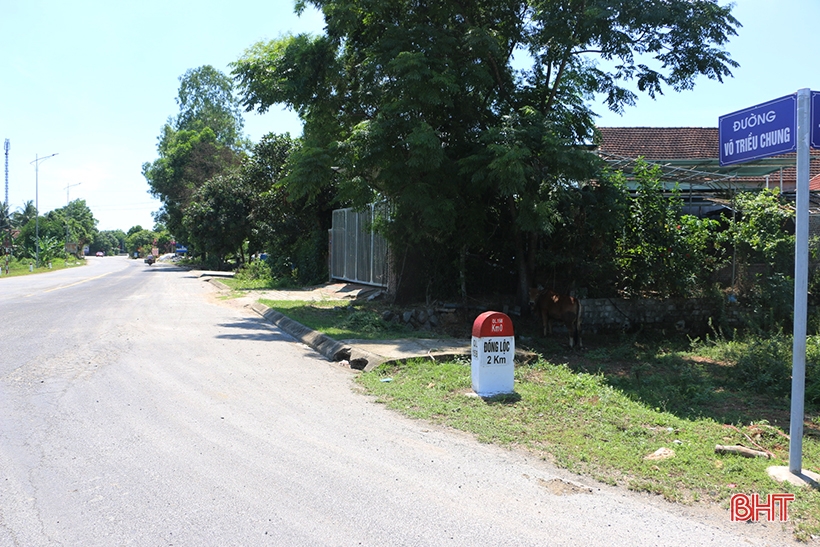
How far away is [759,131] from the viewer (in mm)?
5293

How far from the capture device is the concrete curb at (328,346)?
10031mm

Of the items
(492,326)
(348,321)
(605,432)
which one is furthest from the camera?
(348,321)

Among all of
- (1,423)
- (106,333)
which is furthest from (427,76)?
(1,423)

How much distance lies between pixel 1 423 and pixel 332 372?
14.6 feet

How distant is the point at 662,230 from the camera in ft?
45.3

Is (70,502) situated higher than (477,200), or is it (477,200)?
(477,200)

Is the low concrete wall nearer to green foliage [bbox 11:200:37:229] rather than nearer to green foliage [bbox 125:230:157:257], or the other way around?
green foliage [bbox 11:200:37:229]

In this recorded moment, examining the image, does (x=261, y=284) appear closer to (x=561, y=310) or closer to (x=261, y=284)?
(x=261, y=284)

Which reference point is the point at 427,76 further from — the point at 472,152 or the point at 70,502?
the point at 70,502

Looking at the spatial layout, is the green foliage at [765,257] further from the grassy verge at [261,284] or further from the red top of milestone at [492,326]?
the grassy verge at [261,284]

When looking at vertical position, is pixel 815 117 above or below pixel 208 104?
below

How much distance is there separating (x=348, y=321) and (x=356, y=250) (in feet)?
27.9

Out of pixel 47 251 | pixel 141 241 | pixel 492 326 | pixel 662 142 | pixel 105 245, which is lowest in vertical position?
pixel 492 326

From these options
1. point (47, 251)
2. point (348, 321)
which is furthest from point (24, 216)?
point (348, 321)
